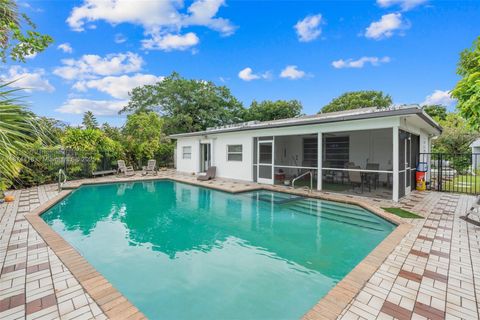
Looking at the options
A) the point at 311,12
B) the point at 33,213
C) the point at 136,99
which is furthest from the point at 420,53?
the point at 136,99

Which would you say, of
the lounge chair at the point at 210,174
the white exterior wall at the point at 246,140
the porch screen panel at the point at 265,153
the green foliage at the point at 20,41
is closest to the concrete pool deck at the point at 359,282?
the green foliage at the point at 20,41

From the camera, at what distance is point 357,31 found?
15078mm

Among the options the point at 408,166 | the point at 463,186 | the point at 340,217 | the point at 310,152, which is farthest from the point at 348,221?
the point at 463,186

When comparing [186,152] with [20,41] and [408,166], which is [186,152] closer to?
[408,166]

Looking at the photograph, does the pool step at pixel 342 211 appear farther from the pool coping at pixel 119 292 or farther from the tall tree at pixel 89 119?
the tall tree at pixel 89 119

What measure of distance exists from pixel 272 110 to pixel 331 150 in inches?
635

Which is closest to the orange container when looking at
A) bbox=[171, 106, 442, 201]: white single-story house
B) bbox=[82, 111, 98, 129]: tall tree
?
bbox=[171, 106, 442, 201]: white single-story house

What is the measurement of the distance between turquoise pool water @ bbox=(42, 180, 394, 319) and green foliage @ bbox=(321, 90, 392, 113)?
23.2 m

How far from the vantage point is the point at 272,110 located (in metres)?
28.5

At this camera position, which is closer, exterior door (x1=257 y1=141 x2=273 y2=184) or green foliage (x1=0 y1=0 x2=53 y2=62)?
green foliage (x1=0 y1=0 x2=53 y2=62)

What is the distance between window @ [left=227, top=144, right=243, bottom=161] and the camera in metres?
12.9

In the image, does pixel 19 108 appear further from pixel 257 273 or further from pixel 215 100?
pixel 215 100

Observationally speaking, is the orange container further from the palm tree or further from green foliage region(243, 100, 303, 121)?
green foliage region(243, 100, 303, 121)

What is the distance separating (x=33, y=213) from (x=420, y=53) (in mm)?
22763
